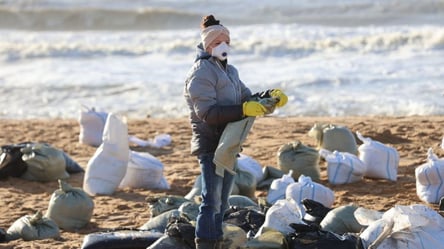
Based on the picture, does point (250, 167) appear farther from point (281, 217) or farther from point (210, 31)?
point (210, 31)

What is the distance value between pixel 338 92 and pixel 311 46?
4623 millimetres

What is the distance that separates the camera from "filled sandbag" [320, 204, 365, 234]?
6.80 m

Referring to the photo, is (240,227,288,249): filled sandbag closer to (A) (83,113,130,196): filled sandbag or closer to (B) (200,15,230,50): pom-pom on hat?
(B) (200,15,230,50): pom-pom on hat

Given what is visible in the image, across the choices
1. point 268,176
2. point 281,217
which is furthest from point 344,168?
point 281,217

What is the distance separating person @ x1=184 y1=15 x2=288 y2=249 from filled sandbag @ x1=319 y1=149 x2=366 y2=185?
3.28 metres

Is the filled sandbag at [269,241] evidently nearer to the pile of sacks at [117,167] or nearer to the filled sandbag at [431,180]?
the filled sandbag at [431,180]

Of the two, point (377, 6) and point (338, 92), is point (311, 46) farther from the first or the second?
point (377, 6)

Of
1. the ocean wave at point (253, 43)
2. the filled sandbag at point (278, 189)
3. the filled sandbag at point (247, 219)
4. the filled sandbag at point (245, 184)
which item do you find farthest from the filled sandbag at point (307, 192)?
the ocean wave at point (253, 43)

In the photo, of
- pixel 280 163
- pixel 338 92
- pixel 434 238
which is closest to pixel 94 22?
pixel 338 92

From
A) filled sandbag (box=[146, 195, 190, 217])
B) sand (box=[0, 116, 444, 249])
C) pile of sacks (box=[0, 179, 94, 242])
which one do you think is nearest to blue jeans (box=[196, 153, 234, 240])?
sand (box=[0, 116, 444, 249])

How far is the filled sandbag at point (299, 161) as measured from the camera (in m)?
9.12

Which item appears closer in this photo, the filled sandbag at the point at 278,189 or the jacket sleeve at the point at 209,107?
the jacket sleeve at the point at 209,107

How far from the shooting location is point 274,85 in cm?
1562

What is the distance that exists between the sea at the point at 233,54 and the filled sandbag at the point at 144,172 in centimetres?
236
